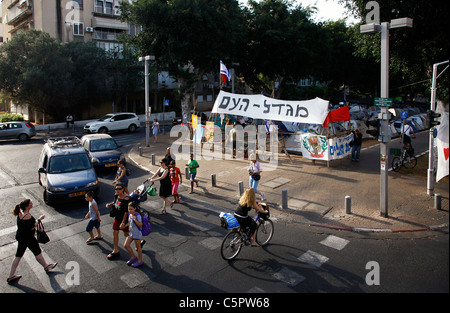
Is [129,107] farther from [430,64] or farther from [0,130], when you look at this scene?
[430,64]

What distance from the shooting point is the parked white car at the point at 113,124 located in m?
28.6

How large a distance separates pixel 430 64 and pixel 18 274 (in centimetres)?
1721

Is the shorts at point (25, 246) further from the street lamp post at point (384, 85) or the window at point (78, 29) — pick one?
the window at point (78, 29)

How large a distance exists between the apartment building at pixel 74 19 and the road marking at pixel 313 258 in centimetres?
3882

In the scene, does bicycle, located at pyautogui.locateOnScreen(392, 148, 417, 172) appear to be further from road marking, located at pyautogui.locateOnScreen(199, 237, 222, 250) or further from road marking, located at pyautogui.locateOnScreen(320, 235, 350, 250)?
road marking, located at pyautogui.locateOnScreen(199, 237, 222, 250)

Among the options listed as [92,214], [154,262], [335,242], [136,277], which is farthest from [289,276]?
[92,214]

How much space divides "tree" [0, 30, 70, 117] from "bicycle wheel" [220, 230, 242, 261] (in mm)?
30239

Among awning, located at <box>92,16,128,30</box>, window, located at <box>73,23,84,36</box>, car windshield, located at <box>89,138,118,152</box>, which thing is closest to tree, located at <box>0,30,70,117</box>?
window, located at <box>73,23,84,36</box>

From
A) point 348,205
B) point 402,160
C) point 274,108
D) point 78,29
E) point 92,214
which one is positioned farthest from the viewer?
point 78,29

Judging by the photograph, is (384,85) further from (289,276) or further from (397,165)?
(289,276)

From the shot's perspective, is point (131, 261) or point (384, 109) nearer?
point (131, 261)

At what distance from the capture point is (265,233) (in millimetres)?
8477

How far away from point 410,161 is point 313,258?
33.2 ft

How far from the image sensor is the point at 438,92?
15648 millimetres
